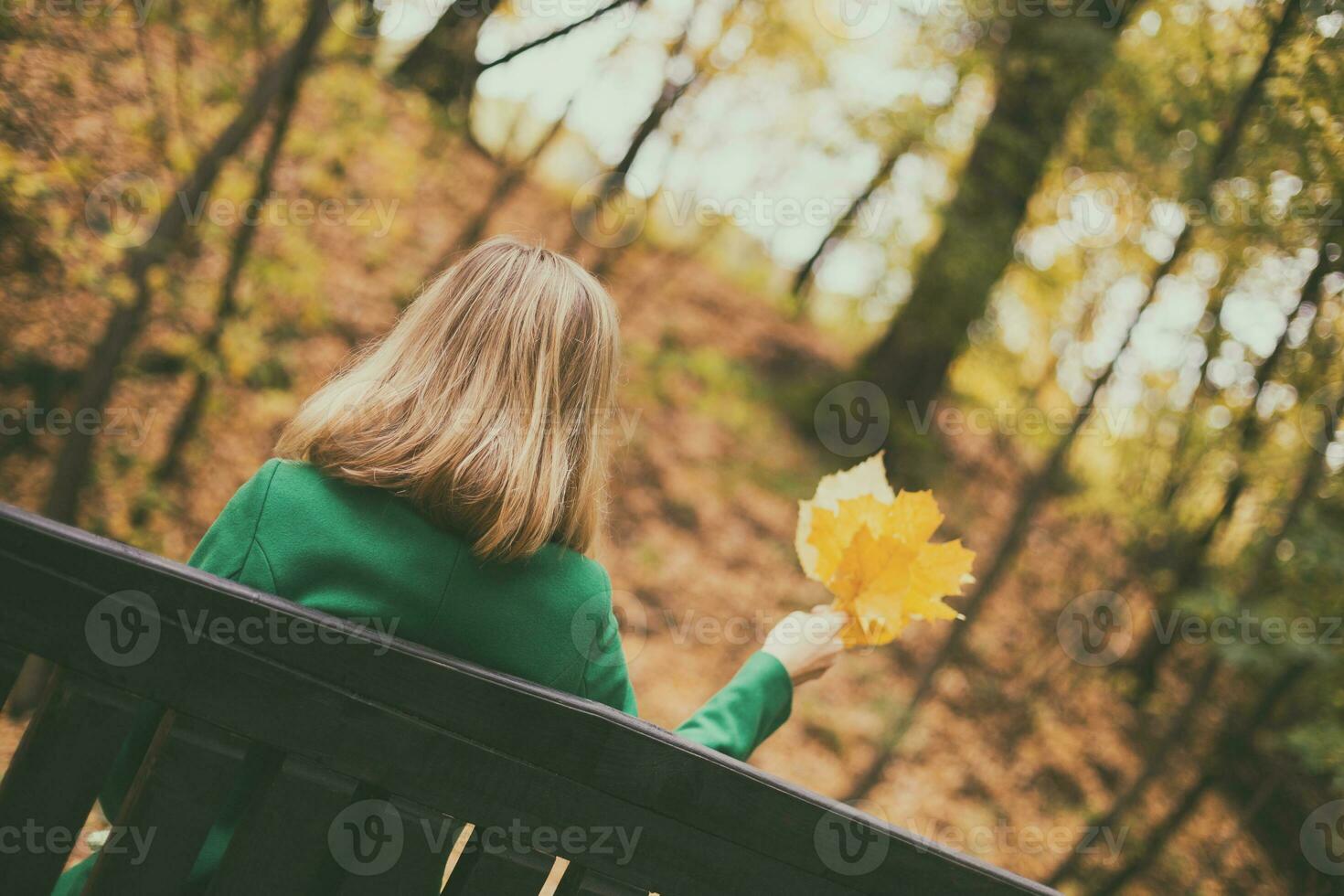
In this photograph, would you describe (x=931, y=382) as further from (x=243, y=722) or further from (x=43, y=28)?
(x=243, y=722)

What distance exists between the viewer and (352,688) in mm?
1178

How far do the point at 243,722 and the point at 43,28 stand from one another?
13.6 feet

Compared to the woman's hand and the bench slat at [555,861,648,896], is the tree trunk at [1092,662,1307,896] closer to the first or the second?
the woman's hand

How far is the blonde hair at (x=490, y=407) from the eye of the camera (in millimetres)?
1396

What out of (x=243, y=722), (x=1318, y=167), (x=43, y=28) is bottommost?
(x=243, y=722)

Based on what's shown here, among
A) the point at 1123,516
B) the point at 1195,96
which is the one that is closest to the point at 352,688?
the point at 1195,96

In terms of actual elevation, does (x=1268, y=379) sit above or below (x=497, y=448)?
above

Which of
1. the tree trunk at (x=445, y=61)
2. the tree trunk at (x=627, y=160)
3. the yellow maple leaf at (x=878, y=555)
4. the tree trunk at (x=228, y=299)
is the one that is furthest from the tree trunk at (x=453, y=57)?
the yellow maple leaf at (x=878, y=555)

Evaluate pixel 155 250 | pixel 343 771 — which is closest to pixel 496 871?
pixel 343 771

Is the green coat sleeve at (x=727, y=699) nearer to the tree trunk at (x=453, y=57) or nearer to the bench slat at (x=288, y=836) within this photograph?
the bench slat at (x=288, y=836)

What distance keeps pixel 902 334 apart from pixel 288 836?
884 cm

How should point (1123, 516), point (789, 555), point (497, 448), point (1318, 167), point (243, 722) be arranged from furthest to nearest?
point (789, 555) → point (1123, 516) → point (1318, 167) → point (497, 448) → point (243, 722)

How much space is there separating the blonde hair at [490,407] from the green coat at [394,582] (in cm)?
5

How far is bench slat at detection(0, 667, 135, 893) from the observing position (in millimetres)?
1170
